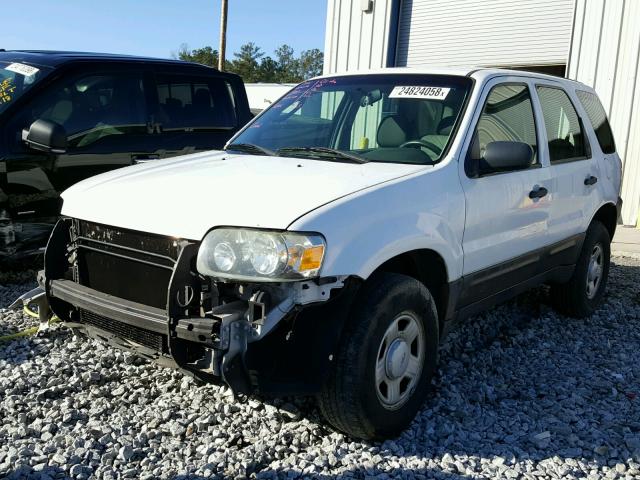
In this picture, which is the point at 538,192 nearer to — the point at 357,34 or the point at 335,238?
the point at 335,238

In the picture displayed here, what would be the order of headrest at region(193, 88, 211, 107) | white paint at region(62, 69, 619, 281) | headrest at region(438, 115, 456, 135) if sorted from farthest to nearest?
headrest at region(193, 88, 211, 107), headrest at region(438, 115, 456, 135), white paint at region(62, 69, 619, 281)

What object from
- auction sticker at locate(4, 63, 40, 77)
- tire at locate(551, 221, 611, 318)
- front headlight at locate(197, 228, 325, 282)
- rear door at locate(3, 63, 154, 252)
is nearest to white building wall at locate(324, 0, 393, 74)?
rear door at locate(3, 63, 154, 252)

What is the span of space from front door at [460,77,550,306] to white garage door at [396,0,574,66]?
7.27m

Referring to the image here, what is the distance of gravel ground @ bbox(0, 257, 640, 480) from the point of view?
2.98 meters

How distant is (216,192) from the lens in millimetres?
3049

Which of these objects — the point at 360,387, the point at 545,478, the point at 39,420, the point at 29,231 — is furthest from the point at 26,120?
the point at 545,478

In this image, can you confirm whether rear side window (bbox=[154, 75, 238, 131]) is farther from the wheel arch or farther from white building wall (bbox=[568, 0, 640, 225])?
→ white building wall (bbox=[568, 0, 640, 225])

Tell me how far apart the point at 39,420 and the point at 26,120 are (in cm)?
272

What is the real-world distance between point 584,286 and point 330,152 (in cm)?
272

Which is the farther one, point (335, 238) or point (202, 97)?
point (202, 97)

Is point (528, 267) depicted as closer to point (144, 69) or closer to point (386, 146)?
point (386, 146)

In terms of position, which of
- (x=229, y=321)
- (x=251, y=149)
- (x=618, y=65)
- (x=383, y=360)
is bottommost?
(x=383, y=360)

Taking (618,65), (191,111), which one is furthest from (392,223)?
(618,65)

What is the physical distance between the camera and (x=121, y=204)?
317 centimetres
